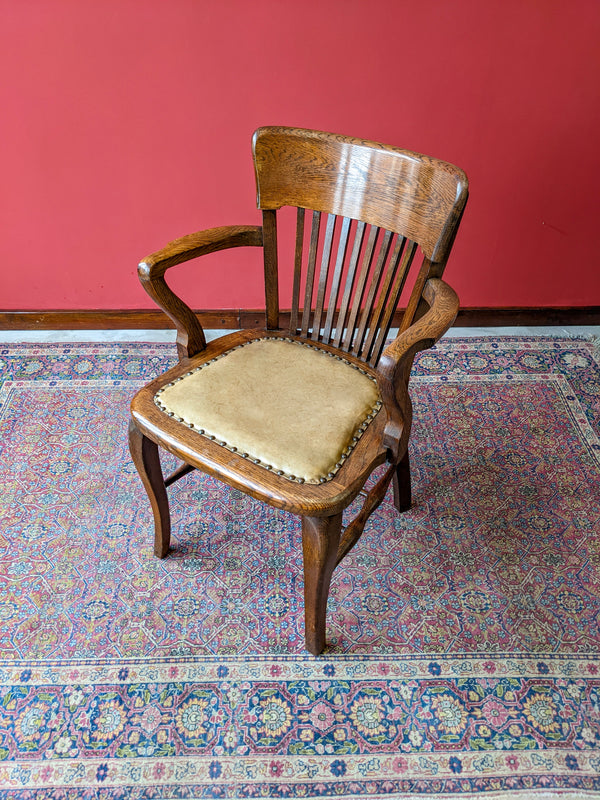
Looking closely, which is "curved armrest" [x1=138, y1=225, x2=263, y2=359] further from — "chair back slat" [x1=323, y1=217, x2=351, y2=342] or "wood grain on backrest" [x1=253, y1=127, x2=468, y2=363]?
"chair back slat" [x1=323, y1=217, x2=351, y2=342]

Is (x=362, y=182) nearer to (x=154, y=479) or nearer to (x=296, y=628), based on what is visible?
(x=154, y=479)

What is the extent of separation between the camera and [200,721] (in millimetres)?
1463

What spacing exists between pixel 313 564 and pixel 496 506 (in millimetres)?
849

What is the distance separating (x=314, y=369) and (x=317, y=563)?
487mm

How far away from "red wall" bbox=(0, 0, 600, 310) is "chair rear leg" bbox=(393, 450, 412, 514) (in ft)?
3.65

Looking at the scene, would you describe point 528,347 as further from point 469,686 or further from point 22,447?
point 22,447

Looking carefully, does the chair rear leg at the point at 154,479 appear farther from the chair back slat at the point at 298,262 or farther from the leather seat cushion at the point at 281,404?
the chair back slat at the point at 298,262

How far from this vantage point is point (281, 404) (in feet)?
4.73

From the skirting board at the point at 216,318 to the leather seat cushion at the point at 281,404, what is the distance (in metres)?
1.07

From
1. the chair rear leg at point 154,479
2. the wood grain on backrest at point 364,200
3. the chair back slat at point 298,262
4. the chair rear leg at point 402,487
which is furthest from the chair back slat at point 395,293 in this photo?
the chair rear leg at point 154,479

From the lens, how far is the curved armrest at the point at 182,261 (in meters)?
1.41

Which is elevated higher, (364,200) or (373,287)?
(364,200)

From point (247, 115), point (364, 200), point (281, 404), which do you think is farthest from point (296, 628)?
point (247, 115)

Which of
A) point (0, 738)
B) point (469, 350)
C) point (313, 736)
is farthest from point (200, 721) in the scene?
point (469, 350)
